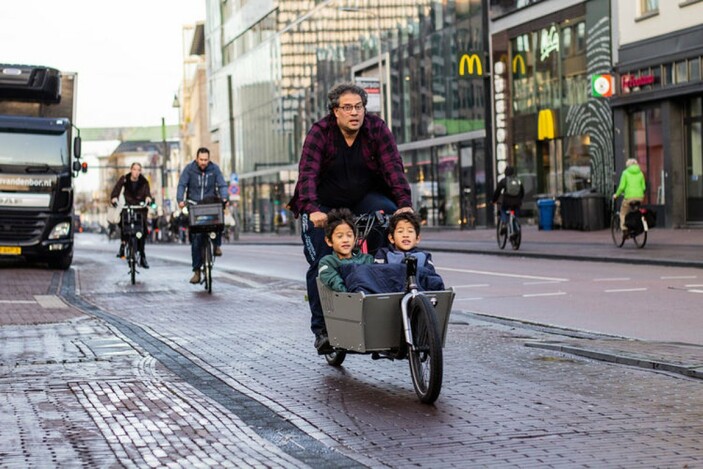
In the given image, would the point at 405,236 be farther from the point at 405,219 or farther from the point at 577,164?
the point at 577,164

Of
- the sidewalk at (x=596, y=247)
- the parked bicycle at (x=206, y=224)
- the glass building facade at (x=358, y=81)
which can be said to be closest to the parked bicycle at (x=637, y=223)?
the sidewalk at (x=596, y=247)

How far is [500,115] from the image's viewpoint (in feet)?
144

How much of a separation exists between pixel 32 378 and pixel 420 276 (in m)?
2.73

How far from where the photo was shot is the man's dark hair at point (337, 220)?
790 cm

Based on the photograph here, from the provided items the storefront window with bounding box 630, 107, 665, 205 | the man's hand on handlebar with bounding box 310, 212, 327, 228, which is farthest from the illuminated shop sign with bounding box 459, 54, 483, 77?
the man's hand on handlebar with bounding box 310, 212, 327, 228

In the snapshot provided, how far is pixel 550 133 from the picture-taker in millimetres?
39844

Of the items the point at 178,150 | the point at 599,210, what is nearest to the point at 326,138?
the point at 599,210

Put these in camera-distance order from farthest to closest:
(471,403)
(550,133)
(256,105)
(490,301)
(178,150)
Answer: (178,150) < (256,105) < (550,133) < (490,301) < (471,403)

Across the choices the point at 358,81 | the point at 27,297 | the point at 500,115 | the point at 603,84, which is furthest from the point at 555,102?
the point at 27,297

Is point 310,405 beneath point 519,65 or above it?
beneath

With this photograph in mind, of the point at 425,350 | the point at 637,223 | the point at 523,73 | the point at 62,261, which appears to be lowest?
the point at 62,261

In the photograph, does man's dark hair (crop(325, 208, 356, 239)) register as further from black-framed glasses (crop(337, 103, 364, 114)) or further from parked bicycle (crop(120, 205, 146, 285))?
parked bicycle (crop(120, 205, 146, 285))

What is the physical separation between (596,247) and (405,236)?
19.0 meters

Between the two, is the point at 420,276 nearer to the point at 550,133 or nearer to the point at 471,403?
the point at 471,403
